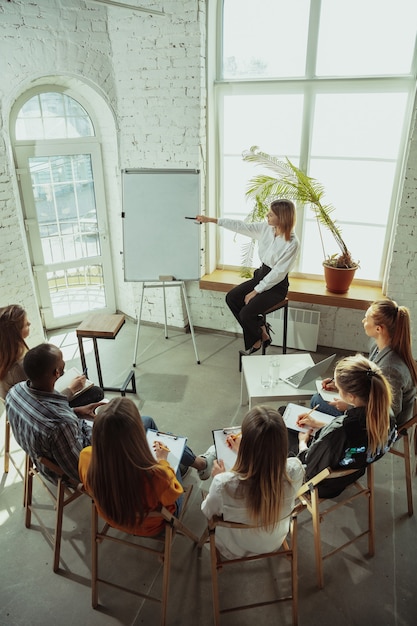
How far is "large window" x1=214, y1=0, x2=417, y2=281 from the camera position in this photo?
372 centimetres

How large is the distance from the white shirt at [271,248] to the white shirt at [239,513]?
2161 millimetres

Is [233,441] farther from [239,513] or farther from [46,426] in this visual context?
[46,426]

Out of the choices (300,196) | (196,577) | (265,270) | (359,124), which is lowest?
(196,577)

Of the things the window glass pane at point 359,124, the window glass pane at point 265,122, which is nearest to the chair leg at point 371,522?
the window glass pane at point 359,124

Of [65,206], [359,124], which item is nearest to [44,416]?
[65,206]

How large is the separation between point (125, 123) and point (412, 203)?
274 cm

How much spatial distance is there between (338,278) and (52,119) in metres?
3.12

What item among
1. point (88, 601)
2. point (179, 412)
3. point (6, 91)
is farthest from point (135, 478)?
point (6, 91)

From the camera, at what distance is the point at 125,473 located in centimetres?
180

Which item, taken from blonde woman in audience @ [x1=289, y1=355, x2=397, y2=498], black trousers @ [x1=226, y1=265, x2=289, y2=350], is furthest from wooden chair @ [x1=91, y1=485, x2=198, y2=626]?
black trousers @ [x1=226, y1=265, x2=289, y2=350]

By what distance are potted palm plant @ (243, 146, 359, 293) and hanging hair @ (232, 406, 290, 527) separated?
261 cm

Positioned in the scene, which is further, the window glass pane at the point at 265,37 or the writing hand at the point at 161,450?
the window glass pane at the point at 265,37

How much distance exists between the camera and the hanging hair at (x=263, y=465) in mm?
1772

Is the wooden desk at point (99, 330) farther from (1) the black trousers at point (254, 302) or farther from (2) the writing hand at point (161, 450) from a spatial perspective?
(2) the writing hand at point (161, 450)
